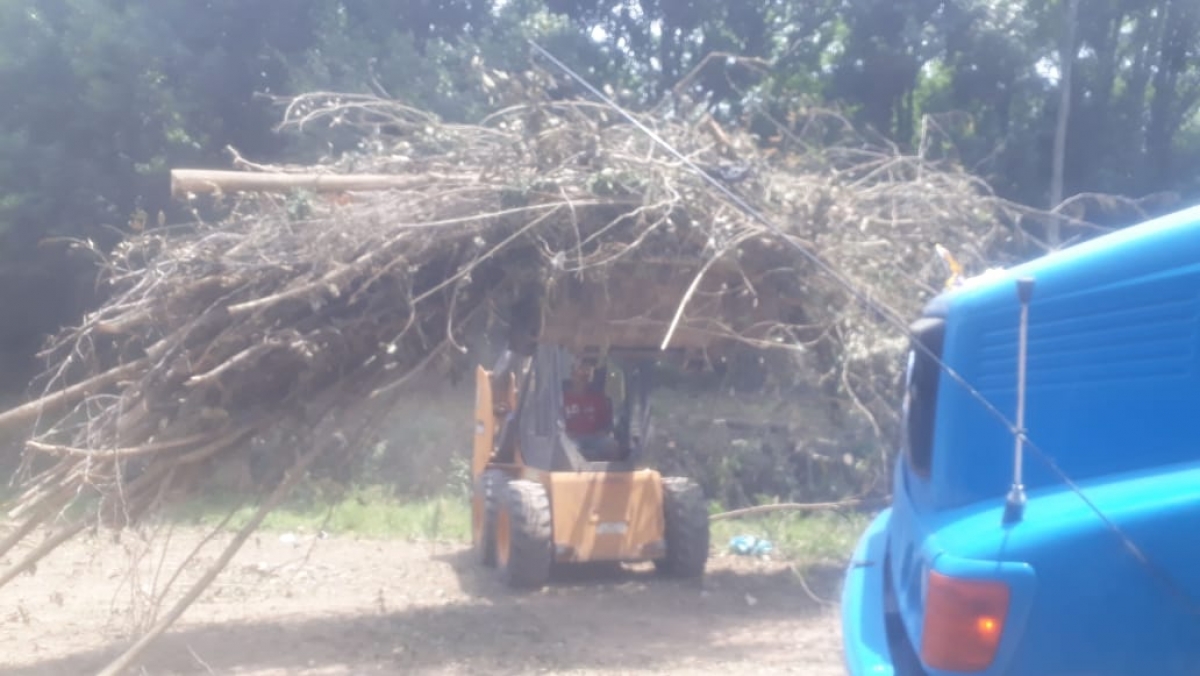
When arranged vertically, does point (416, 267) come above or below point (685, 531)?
above

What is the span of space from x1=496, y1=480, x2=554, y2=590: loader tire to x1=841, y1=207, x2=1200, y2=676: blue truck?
270 inches

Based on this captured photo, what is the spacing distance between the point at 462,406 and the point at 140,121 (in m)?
6.22

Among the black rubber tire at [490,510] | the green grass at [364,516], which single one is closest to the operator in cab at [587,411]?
the black rubber tire at [490,510]

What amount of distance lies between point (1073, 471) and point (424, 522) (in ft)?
40.3

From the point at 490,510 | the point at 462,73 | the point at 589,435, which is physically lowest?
the point at 490,510

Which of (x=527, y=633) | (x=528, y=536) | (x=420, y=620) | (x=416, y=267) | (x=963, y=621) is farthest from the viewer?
(x=528, y=536)

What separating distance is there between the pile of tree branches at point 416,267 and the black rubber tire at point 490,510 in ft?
9.36

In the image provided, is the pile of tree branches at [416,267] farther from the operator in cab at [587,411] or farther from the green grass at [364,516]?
the green grass at [364,516]

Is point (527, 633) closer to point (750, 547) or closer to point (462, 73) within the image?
point (750, 547)

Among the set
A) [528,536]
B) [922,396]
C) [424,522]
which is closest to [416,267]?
[528,536]

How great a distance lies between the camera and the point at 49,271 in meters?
19.6

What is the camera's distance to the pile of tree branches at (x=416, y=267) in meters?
7.84

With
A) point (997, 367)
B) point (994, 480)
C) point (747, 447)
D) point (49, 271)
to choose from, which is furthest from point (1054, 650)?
point (49, 271)

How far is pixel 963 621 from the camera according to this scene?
3.21 m
